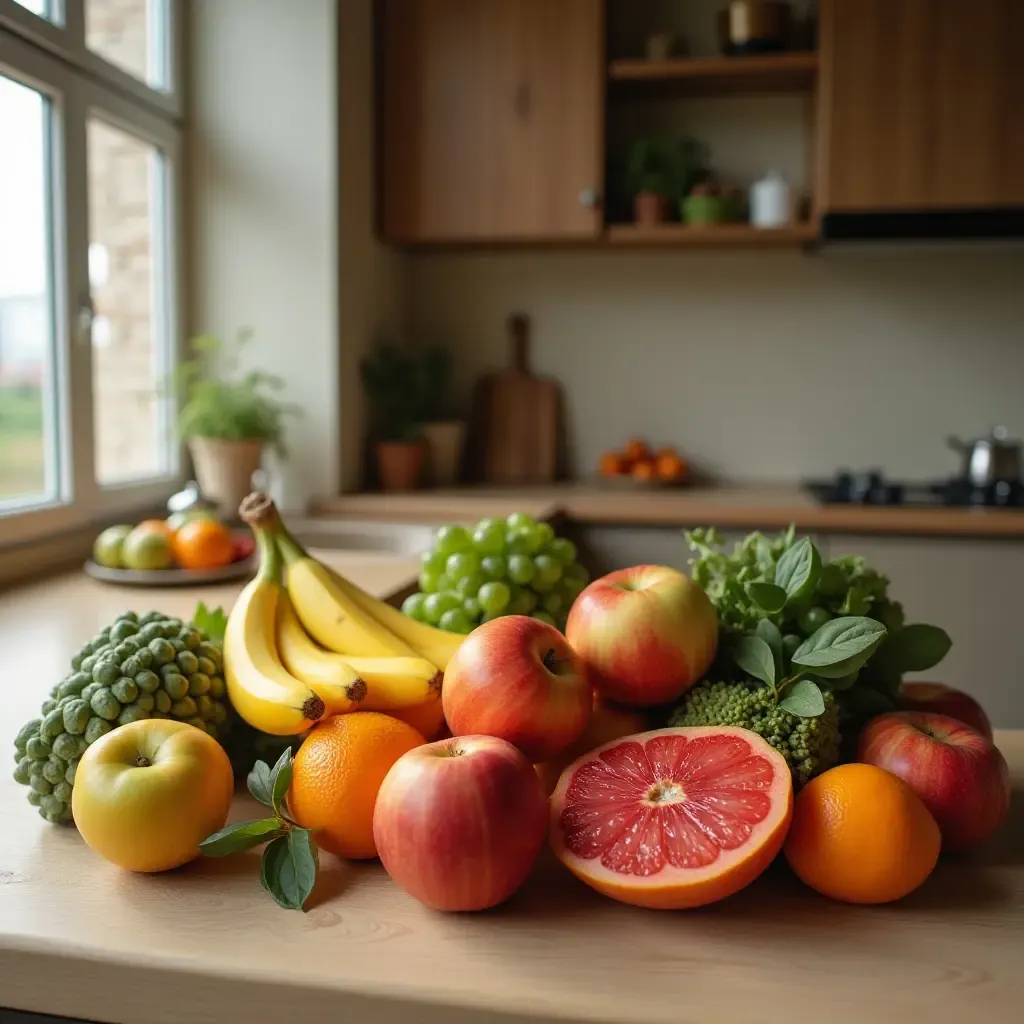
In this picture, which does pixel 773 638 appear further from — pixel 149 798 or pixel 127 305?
pixel 127 305

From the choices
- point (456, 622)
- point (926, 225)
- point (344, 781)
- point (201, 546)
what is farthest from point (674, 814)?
point (926, 225)

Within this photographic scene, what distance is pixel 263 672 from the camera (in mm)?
825

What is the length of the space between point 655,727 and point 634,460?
92.6 inches

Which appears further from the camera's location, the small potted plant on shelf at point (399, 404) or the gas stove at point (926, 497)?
the small potted plant on shelf at point (399, 404)

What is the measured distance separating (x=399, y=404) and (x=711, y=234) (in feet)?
3.20

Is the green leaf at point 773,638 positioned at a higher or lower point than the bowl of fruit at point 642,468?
higher

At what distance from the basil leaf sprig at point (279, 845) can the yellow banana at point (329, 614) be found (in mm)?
196

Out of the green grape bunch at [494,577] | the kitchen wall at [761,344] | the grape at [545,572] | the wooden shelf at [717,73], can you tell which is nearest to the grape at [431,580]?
the green grape bunch at [494,577]

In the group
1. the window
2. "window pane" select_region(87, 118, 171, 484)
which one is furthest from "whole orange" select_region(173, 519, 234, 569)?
"window pane" select_region(87, 118, 171, 484)

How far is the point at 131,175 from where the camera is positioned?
2.57 m

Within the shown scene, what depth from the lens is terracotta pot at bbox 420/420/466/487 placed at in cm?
309

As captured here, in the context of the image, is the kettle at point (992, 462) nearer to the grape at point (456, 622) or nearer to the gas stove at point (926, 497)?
the gas stove at point (926, 497)

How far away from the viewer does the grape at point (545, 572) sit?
1112 millimetres

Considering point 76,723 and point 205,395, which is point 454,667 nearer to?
point 76,723
